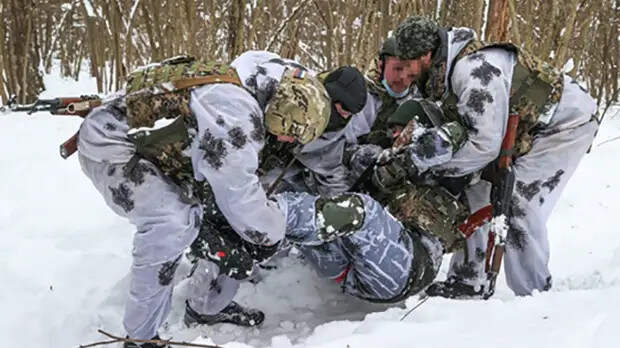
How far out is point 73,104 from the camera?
224 cm

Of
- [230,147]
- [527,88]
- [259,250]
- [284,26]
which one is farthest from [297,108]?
[284,26]

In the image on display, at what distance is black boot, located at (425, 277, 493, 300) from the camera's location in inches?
116

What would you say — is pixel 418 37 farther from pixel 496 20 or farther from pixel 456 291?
pixel 496 20

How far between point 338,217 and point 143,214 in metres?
0.78

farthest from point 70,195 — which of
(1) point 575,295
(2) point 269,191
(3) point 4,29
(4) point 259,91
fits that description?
(3) point 4,29

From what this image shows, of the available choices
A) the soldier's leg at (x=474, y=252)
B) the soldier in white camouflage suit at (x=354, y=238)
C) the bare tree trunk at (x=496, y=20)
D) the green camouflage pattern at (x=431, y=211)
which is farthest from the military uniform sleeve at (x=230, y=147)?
the bare tree trunk at (x=496, y=20)

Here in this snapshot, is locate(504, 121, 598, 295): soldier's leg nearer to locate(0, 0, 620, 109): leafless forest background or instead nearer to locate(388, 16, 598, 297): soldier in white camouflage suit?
locate(388, 16, 598, 297): soldier in white camouflage suit

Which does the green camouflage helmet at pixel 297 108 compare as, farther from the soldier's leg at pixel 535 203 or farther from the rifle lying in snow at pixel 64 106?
the soldier's leg at pixel 535 203

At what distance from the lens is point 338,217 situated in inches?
96.0

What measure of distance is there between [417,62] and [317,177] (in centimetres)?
75

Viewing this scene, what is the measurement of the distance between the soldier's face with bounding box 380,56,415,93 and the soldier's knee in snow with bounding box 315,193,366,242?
0.90m

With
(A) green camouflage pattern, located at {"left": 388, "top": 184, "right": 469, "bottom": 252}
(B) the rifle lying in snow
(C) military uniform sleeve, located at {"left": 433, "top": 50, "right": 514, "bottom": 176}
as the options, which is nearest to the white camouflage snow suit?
(C) military uniform sleeve, located at {"left": 433, "top": 50, "right": 514, "bottom": 176}

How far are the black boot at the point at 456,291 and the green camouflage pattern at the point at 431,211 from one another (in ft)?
0.65

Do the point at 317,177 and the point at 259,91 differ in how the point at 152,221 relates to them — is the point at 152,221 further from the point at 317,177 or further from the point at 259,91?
the point at 317,177
